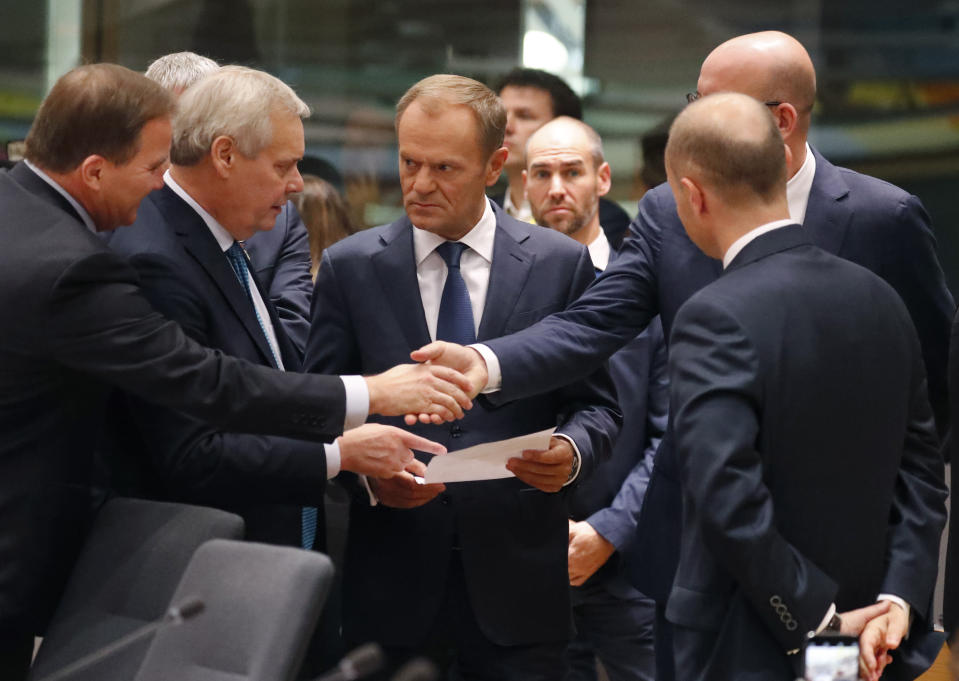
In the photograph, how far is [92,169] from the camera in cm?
225

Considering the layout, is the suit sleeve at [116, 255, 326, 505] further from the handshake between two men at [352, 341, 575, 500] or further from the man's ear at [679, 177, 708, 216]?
the man's ear at [679, 177, 708, 216]

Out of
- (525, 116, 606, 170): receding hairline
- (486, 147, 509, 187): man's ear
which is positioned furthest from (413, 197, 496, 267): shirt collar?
(525, 116, 606, 170): receding hairline

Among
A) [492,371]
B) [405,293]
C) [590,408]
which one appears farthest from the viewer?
[590,408]

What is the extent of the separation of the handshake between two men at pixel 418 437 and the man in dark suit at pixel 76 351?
12 centimetres

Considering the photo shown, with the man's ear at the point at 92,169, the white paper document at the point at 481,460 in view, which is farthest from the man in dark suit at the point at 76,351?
the white paper document at the point at 481,460

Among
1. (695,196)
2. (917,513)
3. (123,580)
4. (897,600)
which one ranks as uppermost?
(695,196)

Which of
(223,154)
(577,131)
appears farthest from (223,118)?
(577,131)

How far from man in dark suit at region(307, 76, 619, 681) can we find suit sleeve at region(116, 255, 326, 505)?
0.20 meters

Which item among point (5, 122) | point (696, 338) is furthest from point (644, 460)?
point (5, 122)

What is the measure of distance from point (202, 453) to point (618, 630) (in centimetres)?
152

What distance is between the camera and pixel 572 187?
12.7 ft

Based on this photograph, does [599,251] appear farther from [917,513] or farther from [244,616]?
[244,616]

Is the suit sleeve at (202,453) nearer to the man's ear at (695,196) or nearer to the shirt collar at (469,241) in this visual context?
the shirt collar at (469,241)

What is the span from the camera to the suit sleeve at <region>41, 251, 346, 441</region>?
2135mm
